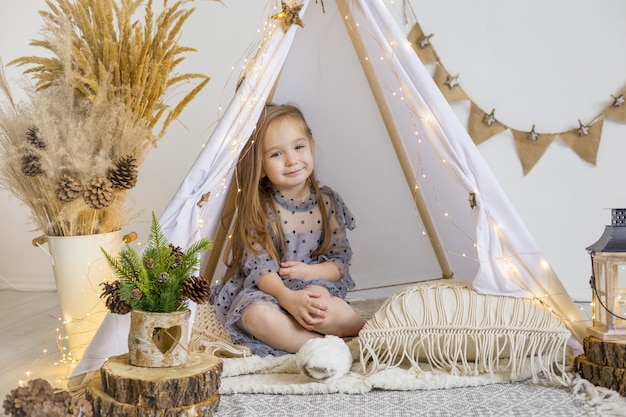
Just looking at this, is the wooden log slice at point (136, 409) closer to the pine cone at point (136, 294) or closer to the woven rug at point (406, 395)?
the woven rug at point (406, 395)

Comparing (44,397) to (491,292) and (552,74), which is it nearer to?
(491,292)

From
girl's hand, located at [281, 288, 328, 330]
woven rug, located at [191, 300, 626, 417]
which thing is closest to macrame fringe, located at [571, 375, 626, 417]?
woven rug, located at [191, 300, 626, 417]

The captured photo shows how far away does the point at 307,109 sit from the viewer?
2.37m

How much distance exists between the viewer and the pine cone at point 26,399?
1361 mm

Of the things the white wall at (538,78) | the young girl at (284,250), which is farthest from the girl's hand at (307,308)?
the white wall at (538,78)

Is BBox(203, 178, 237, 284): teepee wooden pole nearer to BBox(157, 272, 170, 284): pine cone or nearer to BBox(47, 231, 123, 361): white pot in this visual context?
BBox(47, 231, 123, 361): white pot

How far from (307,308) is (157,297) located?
1.66 ft

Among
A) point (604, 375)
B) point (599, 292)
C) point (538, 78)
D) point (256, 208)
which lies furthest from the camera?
point (538, 78)

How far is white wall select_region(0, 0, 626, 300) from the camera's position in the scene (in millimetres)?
2889

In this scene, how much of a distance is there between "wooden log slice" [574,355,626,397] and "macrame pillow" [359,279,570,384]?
5 centimetres

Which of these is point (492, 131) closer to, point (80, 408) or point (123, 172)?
point (123, 172)

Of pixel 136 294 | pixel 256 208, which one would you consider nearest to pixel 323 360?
pixel 136 294

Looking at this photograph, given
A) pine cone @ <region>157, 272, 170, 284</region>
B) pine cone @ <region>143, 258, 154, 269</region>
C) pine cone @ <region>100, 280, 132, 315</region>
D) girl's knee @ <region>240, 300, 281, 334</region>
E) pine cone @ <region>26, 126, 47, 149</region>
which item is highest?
pine cone @ <region>26, 126, 47, 149</region>

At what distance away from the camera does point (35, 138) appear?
77.0 inches
